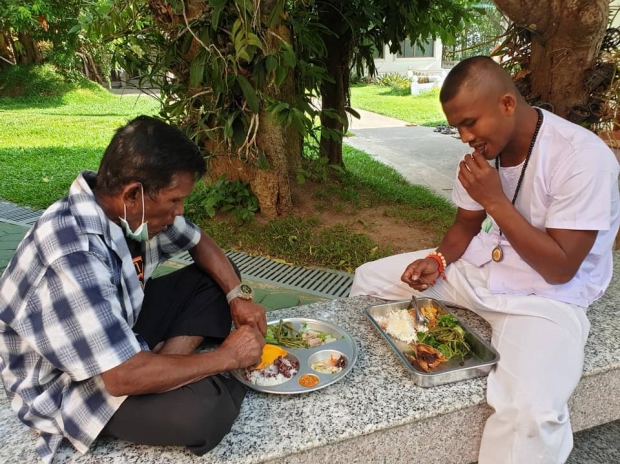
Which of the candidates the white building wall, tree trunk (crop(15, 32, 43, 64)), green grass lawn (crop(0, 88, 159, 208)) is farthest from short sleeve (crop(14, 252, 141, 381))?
the white building wall

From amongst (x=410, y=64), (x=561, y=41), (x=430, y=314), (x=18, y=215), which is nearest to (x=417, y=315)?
(x=430, y=314)

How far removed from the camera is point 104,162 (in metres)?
1.54

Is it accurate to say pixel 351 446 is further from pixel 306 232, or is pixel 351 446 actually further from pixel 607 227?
pixel 306 232

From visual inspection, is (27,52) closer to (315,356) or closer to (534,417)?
(315,356)

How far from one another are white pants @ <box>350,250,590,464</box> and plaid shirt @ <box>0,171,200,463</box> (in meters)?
1.24

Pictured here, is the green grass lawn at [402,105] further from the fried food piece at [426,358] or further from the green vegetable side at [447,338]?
the fried food piece at [426,358]

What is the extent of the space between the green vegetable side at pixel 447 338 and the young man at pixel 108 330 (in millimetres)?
770

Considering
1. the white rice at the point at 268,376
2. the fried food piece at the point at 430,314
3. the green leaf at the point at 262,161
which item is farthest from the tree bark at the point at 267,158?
the white rice at the point at 268,376

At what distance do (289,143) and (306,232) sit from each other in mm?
1083

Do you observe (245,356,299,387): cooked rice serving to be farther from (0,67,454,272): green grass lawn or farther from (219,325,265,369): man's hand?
(0,67,454,272): green grass lawn

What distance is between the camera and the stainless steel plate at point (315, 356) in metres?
1.75

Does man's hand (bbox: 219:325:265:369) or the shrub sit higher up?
man's hand (bbox: 219:325:265:369)

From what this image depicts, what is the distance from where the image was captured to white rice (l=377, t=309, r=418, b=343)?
6.86 ft

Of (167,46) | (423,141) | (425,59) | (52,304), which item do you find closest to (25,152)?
(167,46)
